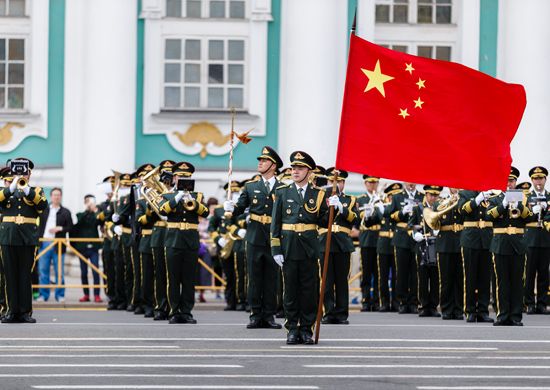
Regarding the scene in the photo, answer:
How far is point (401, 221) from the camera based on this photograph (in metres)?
25.6

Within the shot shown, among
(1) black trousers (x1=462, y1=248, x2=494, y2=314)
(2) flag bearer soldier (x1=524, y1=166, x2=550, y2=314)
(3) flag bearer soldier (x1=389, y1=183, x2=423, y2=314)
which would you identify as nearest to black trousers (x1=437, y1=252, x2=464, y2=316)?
(1) black trousers (x1=462, y1=248, x2=494, y2=314)

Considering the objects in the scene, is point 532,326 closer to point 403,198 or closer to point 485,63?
point 403,198

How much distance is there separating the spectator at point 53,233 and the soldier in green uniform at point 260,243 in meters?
7.54

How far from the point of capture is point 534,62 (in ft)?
112

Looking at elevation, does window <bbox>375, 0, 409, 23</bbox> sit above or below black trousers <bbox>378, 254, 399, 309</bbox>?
above

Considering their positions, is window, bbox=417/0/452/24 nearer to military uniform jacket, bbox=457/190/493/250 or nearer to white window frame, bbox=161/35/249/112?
white window frame, bbox=161/35/249/112

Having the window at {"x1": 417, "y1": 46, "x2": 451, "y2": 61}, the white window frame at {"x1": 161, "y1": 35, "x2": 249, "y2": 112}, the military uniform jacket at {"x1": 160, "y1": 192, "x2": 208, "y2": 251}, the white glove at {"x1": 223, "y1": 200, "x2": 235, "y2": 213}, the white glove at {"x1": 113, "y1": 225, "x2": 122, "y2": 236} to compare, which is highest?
the window at {"x1": 417, "y1": 46, "x2": 451, "y2": 61}

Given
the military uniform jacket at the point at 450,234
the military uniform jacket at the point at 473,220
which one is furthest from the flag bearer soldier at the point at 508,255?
the military uniform jacket at the point at 450,234

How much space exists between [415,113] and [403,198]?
7.71 m

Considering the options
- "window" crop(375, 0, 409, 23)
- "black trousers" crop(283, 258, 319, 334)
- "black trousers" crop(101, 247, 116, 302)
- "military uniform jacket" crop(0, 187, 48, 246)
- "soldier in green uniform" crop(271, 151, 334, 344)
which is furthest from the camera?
"window" crop(375, 0, 409, 23)

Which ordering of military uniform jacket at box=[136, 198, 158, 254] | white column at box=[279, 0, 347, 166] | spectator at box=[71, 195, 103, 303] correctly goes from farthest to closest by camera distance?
white column at box=[279, 0, 347, 166]
spectator at box=[71, 195, 103, 303]
military uniform jacket at box=[136, 198, 158, 254]

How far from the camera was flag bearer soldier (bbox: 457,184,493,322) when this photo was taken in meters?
22.6

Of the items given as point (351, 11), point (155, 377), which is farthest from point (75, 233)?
point (155, 377)

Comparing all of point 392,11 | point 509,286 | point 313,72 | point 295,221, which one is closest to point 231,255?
point 509,286
